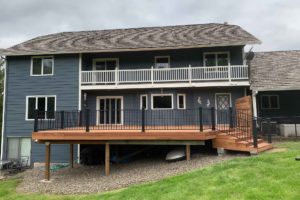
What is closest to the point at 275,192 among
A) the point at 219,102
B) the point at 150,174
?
the point at 150,174

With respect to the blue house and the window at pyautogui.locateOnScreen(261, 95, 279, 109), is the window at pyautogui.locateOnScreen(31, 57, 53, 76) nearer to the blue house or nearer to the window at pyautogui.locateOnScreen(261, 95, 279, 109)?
the blue house

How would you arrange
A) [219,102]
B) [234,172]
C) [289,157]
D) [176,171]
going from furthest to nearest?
[219,102] < [176,171] < [289,157] < [234,172]

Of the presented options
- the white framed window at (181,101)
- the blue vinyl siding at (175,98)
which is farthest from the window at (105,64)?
the white framed window at (181,101)

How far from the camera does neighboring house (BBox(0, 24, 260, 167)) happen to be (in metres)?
18.0

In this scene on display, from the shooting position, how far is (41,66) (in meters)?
19.5

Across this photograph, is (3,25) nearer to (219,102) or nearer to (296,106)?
(219,102)

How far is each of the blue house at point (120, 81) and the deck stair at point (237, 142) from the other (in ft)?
15.4

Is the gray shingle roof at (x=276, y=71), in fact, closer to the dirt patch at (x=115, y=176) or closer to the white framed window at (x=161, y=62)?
the white framed window at (x=161, y=62)

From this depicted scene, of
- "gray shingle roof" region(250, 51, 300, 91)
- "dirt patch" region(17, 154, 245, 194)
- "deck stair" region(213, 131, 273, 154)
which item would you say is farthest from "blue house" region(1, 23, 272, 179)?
"dirt patch" region(17, 154, 245, 194)

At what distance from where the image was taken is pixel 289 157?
9062 mm

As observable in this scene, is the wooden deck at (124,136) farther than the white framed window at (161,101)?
No

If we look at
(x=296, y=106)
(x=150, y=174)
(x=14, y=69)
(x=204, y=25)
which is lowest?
(x=150, y=174)

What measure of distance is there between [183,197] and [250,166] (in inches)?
108

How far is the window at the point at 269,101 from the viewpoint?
20812mm
